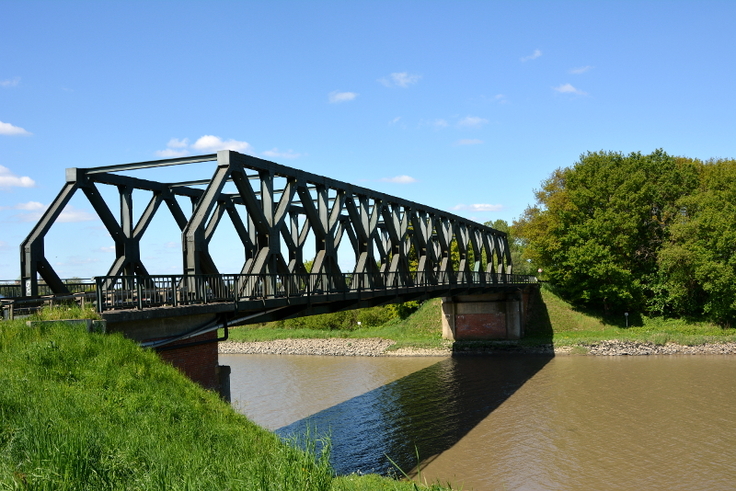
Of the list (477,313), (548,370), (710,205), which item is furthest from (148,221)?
(710,205)

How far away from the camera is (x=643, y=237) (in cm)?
5453

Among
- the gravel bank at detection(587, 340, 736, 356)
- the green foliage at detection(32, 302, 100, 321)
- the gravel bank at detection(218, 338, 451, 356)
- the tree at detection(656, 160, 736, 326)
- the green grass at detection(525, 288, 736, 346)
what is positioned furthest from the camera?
the gravel bank at detection(218, 338, 451, 356)

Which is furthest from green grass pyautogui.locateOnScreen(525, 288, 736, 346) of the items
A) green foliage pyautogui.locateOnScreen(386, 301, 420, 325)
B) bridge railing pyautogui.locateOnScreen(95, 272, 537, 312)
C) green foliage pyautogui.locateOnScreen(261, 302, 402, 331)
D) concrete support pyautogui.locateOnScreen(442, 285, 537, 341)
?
bridge railing pyautogui.locateOnScreen(95, 272, 537, 312)

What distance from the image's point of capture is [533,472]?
18953 millimetres

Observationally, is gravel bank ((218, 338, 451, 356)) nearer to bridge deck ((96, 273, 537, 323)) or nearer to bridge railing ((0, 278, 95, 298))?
bridge deck ((96, 273, 537, 323))

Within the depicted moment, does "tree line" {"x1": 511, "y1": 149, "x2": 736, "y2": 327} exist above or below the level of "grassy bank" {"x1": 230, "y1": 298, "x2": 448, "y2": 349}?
above

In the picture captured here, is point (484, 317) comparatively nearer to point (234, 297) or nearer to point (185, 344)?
point (234, 297)

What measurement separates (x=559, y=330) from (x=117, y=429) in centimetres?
4717

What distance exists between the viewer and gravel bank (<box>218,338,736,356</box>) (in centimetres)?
4391

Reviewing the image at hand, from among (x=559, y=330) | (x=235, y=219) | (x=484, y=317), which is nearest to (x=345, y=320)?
(x=484, y=317)

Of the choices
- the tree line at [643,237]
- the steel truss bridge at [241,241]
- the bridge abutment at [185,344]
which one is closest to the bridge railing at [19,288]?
the steel truss bridge at [241,241]

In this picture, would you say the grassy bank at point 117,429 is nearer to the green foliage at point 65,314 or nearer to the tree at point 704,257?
the green foliage at point 65,314

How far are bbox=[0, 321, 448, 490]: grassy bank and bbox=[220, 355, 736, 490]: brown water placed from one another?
7.08 meters

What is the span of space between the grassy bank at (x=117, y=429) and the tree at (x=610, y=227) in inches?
1665
